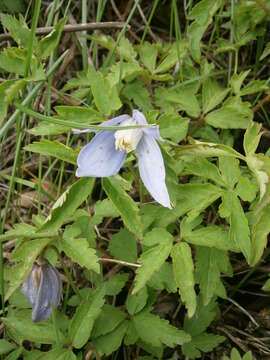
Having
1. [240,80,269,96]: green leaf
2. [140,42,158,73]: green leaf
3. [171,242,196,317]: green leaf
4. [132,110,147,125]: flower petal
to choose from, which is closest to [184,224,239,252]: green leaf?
[171,242,196,317]: green leaf

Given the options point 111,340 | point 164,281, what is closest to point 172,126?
point 164,281

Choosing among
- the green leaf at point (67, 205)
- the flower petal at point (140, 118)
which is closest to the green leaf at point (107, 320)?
the green leaf at point (67, 205)

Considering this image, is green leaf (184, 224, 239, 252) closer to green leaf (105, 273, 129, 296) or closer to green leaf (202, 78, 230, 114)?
green leaf (105, 273, 129, 296)

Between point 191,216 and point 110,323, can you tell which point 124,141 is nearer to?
point 191,216

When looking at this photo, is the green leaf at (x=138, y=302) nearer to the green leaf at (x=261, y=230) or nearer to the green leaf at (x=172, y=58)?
the green leaf at (x=261, y=230)

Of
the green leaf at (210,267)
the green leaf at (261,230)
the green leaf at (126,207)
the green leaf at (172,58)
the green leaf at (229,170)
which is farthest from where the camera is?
the green leaf at (172,58)
